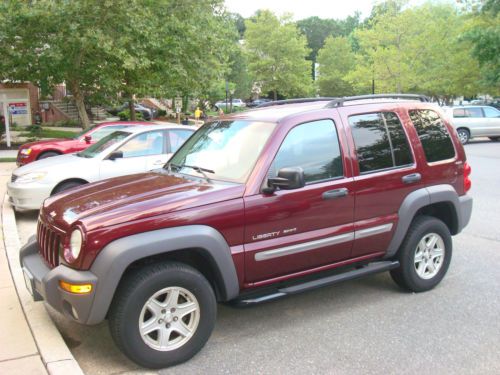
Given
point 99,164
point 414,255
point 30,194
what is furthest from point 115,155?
point 414,255

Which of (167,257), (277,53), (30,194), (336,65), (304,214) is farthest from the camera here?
(336,65)

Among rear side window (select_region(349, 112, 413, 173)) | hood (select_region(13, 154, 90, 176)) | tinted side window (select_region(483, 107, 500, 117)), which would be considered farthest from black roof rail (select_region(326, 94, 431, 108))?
tinted side window (select_region(483, 107, 500, 117))

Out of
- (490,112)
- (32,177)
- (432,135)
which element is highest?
(490,112)

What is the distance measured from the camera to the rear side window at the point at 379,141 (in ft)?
14.6

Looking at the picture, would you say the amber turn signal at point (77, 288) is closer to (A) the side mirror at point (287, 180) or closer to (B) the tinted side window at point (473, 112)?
(A) the side mirror at point (287, 180)

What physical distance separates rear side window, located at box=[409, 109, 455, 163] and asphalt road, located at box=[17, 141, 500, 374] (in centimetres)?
132

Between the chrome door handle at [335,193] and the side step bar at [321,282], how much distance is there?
2.25 ft

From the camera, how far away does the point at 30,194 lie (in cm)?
776

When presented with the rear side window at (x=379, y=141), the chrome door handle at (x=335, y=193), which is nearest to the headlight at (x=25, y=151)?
the rear side window at (x=379, y=141)

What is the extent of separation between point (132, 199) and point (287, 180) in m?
1.13

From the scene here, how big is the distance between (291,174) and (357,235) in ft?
3.36

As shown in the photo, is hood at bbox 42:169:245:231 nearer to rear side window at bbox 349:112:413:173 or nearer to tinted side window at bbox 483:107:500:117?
rear side window at bbox 349:112:413:173

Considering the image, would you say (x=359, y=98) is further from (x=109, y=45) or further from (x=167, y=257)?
(x=109, y=45)

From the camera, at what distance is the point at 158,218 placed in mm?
3451
